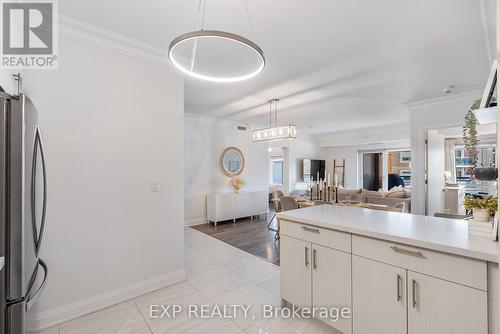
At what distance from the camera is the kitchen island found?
1.20 metres

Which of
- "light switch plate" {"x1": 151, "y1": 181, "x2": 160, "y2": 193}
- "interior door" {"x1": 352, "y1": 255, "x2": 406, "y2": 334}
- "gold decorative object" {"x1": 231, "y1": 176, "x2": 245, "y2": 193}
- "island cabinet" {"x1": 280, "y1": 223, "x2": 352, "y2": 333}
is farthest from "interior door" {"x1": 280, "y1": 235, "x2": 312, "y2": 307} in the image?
"gold decorative object" {"x1": 231, "y1": 176, "x2": 245, "y2": 193}

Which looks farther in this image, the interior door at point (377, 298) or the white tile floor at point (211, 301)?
the white tile floor at point (211, 301)

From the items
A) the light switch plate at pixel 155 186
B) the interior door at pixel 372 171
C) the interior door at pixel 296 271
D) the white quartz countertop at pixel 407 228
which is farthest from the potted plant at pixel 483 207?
the interior door at pixel 372 171

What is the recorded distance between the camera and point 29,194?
1277 mm

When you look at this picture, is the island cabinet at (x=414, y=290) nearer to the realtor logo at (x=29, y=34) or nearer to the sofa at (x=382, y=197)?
the realtor logo at (x=29, y=34)

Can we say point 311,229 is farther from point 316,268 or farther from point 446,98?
point 446,98

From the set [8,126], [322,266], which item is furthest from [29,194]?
[322,266]

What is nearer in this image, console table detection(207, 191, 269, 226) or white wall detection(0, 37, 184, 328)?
white wall detection(0, 37, 184, 328)

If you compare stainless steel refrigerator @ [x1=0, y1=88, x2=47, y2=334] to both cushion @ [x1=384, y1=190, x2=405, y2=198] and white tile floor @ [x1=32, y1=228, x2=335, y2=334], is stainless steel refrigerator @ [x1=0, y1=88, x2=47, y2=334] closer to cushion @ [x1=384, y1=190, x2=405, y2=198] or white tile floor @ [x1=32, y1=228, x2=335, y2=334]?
white tile floor @ [x1=32, y1=228, x2=335, y2=334]

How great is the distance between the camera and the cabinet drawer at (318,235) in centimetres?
170

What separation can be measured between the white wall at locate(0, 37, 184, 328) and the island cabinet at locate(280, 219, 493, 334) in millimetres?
1465

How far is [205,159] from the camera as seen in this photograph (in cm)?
582

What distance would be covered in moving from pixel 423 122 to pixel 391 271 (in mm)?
4257

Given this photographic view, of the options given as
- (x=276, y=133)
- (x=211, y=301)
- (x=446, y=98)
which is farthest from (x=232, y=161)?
(x=446, y=98)
